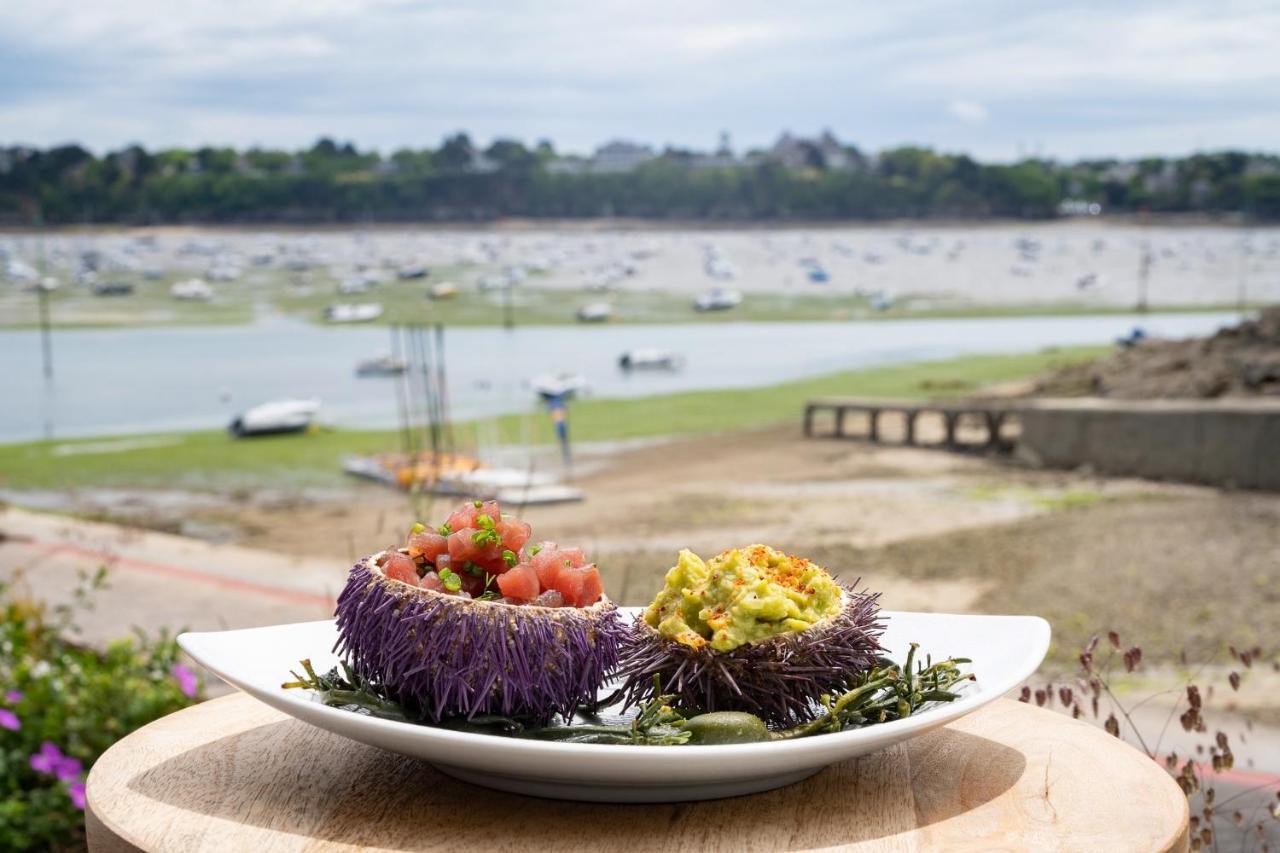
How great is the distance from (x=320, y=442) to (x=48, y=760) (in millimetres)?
33259

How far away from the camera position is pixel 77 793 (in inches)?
175

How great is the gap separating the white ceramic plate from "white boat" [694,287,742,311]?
88339 millimetres

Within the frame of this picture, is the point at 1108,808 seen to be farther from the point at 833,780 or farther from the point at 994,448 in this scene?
the point at 994,448

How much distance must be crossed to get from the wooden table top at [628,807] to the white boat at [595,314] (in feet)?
269

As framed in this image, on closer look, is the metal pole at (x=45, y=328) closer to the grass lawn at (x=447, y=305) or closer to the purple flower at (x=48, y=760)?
the grass lawn at (x=447, y=305)

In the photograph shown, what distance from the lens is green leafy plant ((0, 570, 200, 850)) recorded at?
455cm

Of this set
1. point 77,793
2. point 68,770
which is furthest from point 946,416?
point 77,793

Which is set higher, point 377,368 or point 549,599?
point 549,599

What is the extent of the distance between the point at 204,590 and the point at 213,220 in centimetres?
9273

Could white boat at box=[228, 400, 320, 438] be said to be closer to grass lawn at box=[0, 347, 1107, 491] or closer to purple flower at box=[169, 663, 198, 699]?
grass lawn at box=[0, 347, 1107, 491]

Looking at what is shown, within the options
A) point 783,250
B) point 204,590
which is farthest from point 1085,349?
point 783,250

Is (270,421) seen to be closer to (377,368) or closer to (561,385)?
(561,385)

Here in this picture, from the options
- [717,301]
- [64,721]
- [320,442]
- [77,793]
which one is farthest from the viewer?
[717,301]

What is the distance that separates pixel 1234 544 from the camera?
12016 millimetres
